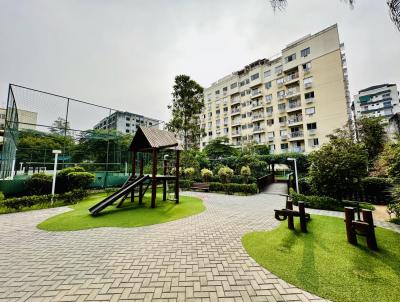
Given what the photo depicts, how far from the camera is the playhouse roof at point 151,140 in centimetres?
981

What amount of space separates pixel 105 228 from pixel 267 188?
48.2 ft

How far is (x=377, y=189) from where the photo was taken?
1032cm

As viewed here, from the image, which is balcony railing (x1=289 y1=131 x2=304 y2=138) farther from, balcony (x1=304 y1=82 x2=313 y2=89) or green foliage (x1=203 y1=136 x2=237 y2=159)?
green foliage (x1=203 y1=136 x2=237 y2=159)

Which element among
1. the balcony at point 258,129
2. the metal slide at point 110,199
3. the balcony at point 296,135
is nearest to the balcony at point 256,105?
the balcony at point 258,129

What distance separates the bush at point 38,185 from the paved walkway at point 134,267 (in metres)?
5.62

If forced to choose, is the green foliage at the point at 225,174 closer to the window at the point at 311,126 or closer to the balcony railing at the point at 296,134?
the balcony railing at the point at 296,134

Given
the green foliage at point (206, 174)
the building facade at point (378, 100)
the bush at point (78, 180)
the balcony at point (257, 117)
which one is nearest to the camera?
the bush at point (78, 180)

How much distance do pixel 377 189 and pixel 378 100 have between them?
75.8m

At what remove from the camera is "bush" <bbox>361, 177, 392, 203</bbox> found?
998cm

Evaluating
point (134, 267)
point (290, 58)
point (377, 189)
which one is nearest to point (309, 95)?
point (290, 58)

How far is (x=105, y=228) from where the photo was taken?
20.0ft

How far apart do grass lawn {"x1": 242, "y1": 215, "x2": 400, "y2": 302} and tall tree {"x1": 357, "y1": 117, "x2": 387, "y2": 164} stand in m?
19.0

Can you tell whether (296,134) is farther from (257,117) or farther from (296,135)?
(257,117)

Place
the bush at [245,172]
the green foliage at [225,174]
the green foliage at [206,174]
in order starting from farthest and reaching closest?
the green foliage at [206,174] < the green foliage at [225,174] < the bush at [245,172]
